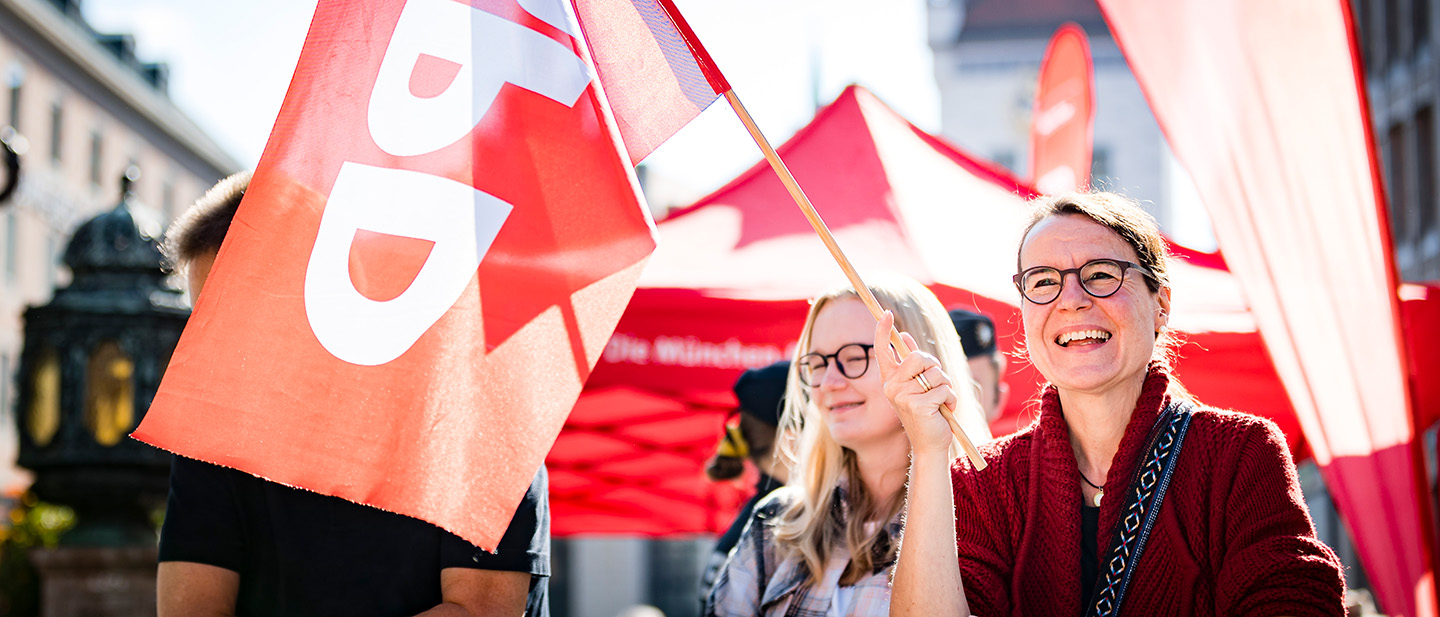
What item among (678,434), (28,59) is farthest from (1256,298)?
(28,59)

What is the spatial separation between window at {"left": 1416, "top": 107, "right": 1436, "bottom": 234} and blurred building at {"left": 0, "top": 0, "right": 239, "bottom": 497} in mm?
25438

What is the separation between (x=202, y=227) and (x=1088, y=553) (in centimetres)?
186

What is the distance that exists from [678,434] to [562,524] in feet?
2.82

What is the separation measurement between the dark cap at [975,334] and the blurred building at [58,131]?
26707 mm

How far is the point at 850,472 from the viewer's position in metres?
2.90

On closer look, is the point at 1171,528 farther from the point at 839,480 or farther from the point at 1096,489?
the point at 839,480

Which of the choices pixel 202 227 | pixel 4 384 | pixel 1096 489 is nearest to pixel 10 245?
pixel 4 384

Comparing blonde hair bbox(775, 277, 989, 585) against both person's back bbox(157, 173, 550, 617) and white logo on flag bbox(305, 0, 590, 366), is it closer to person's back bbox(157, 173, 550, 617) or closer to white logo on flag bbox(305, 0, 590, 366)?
person's back bbox(157, 173, 550, 617)

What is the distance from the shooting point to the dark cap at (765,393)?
427 cm

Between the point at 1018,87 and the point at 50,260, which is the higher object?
the point at 1018,87

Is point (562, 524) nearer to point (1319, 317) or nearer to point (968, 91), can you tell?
point (1319, 317)

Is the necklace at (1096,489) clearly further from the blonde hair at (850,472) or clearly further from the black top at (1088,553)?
the blonde hair at (850,472)

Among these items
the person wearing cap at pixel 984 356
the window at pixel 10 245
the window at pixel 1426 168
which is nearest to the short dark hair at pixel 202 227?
the person wearing cap at pixel 984 356

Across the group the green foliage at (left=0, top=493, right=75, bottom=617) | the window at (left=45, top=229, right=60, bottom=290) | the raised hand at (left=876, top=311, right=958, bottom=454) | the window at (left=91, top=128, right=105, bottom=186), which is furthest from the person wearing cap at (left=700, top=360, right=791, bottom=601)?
the window at (left=91, top=128, right=105, bottom=186)
